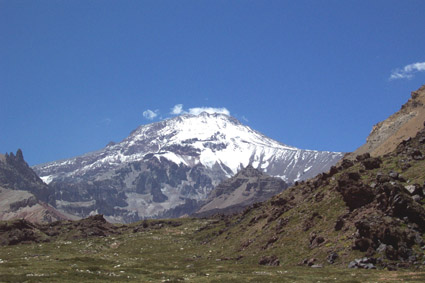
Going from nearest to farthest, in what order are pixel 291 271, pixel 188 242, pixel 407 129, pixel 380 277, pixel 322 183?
pixel 380 277 < pixel 291 271 < pixel 322 183 < pixel 188 242 < pixel 407 129

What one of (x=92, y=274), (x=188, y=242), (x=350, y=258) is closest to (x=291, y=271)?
(x=350, y=258)

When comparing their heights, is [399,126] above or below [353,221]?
above

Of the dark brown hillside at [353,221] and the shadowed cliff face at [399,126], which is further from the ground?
the shadowed cliff face at [399,126]

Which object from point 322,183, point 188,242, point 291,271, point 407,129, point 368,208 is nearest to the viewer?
point 291,271

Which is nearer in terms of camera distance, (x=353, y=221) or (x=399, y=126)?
(x=353, y=221)

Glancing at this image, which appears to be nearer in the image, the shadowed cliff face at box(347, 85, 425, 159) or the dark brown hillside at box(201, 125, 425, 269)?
the dark brown hillside at box(201, 125, 425, 269)

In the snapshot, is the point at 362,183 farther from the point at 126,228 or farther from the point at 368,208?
the point at 126,228

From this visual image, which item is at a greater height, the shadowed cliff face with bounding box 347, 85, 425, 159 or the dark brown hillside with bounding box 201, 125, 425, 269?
the shadowed cliff face with bounding box 347, 85, 425, 159

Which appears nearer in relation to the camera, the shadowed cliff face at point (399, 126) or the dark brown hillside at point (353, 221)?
the dark brown hillside at point (353, 221)

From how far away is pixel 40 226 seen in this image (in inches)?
6093

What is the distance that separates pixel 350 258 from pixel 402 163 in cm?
2879

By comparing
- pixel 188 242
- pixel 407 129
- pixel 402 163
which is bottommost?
pixel 188 242

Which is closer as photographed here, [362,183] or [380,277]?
[380,277]

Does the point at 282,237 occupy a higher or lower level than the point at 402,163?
lower
